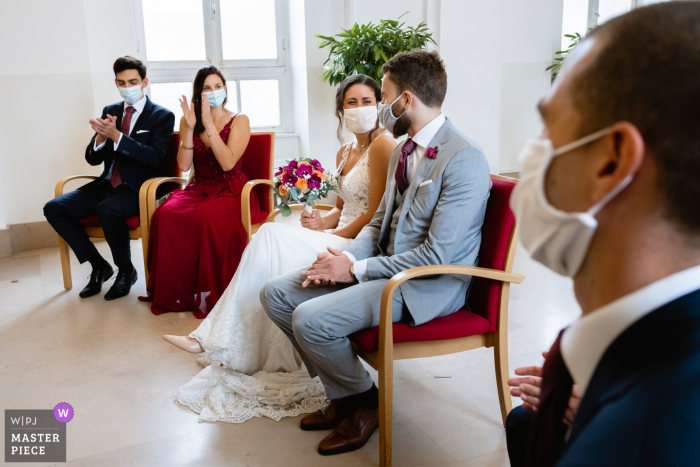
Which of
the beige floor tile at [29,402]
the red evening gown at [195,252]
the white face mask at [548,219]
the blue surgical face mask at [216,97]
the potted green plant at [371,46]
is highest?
the potted green plant at [371,46]

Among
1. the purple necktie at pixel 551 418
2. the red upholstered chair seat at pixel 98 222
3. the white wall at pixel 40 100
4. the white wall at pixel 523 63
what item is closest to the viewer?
the purple necktie at pixel 551 418

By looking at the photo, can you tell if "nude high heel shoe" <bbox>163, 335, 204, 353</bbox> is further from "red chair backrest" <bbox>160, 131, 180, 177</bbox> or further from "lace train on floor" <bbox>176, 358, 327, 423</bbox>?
"red chair backrest" <bbox>160, 131, 180, 177</bbox>

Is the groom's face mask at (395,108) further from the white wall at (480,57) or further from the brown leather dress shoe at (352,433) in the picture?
the white wall at (480,57)

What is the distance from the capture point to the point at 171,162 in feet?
13.1

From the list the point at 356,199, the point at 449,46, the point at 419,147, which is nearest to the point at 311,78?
the point at 449,46

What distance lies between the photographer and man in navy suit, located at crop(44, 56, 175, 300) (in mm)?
3645

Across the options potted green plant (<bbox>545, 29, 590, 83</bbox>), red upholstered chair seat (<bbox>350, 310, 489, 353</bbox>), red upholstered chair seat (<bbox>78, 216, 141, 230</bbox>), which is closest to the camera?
red upholstered chair seat (<bbox>350, 310, 489, 353</bbox>)

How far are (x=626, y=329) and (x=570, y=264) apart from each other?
0.12 meters

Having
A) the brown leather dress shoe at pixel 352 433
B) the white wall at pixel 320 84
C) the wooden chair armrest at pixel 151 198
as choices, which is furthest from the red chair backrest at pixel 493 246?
the white wall at pixel 320 84

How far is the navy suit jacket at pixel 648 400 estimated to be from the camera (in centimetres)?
54

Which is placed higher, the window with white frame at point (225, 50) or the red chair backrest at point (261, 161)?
the window with white frame at point (225, 50)

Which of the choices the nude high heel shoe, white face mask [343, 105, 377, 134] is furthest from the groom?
the nude high heel shoe

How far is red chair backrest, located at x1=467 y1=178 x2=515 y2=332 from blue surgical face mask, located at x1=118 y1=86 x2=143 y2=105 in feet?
8.85

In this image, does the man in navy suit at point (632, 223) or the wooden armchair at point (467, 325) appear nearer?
the man in navy suit at point (632, 223)
